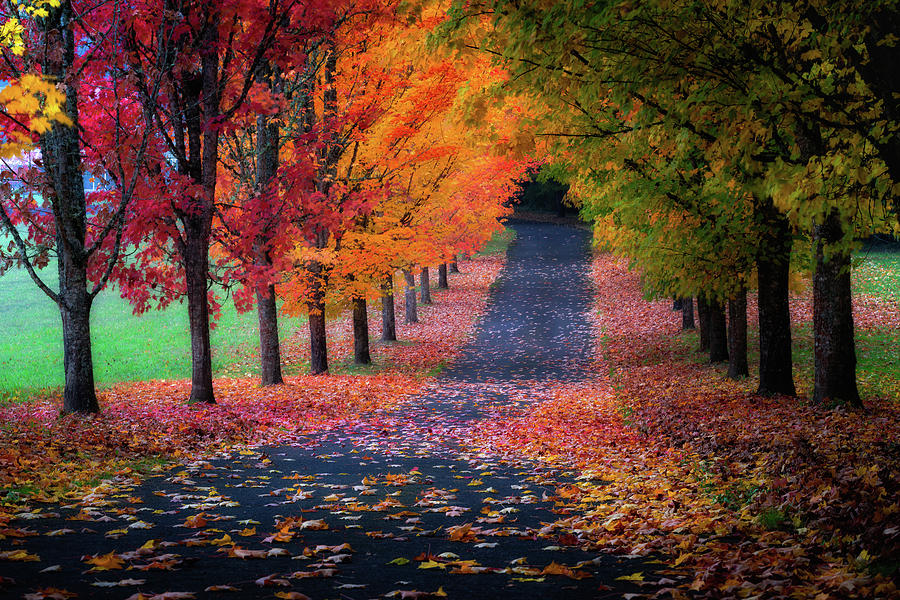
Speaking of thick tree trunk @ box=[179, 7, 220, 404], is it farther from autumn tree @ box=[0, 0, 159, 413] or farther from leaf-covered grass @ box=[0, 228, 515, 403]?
leaf-covered grass @ box=[0, 228, 515, 403]

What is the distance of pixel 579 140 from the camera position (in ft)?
29.8

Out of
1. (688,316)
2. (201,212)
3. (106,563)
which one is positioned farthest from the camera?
(688,316)

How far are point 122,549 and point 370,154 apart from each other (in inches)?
522

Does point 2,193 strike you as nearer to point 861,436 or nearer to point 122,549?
point 122,549

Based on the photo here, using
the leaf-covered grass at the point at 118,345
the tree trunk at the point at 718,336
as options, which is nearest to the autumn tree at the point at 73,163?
the leaf-covered grass at the point at 118,345

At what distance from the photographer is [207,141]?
1171cm

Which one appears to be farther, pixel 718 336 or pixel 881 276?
pixel 881 276

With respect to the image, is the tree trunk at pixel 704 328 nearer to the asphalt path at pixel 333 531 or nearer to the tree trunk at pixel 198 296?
the asphalt path at pixel 333 531

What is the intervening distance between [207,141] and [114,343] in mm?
20360

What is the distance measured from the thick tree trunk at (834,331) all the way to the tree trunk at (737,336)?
3548 millimetres

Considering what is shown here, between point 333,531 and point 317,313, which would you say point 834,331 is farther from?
point 317,313

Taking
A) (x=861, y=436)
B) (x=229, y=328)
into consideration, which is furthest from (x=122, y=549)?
(x=229, y=328)

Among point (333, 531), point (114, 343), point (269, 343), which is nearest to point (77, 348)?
point (269, 343)

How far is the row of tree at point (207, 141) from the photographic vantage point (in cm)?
958
